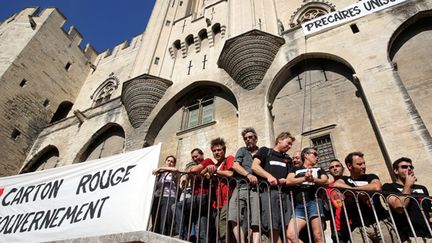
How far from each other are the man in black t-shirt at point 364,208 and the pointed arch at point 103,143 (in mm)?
10691

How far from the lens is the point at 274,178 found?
166 inches

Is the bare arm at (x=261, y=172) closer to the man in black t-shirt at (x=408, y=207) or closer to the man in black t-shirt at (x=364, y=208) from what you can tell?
the man in black t-shirt at (x=364, y=208)

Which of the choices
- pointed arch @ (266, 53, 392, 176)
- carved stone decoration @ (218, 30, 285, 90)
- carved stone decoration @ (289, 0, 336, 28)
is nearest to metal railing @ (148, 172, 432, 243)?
pointed arch @ (266, 53, 392, 176)

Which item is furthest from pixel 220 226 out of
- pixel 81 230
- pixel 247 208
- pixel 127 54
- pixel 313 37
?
pixel 127 54

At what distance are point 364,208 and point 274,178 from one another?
1.39m

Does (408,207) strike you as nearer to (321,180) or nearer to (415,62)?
(321,180)

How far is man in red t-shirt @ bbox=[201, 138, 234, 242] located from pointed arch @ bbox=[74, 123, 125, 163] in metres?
9.12

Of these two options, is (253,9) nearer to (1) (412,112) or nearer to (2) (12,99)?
(1) (412,112)

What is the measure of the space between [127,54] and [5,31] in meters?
7.67

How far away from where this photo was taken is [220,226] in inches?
180

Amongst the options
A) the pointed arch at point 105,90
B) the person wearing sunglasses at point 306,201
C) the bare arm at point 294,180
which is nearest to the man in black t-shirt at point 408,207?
the person wearing sunglasses at point 306,201

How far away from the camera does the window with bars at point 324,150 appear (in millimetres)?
8453

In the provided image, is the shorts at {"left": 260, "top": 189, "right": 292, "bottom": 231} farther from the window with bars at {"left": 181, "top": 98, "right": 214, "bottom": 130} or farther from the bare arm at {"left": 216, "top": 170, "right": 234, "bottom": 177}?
the window with bars at {"left": 181, "top": 98, "right": 214, "bottom": 130}

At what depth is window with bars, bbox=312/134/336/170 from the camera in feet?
27.7
